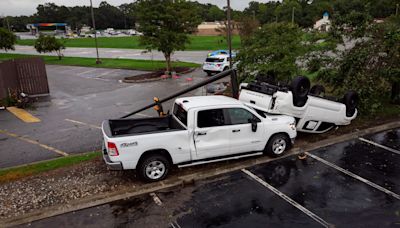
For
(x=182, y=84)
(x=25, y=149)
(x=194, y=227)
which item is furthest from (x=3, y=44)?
(x=194, y=227)

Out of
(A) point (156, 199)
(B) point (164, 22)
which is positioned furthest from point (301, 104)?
(B) point (164, 22)

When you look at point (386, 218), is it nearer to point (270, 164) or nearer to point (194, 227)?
point (270, 164)

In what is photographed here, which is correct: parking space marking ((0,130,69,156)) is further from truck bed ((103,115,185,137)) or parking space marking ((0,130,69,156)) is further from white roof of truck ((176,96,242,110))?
white roof of truck ((176,96,242,110))

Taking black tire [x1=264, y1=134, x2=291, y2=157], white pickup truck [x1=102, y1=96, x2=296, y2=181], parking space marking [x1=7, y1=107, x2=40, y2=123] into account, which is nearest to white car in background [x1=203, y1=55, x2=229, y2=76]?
parking space marking [x1=7, y1=107, x2=40, y2=123]

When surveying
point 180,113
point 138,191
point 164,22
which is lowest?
point 138,191

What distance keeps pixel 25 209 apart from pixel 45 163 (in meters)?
2.39

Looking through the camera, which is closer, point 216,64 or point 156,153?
point 156,153

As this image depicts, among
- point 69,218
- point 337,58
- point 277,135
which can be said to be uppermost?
point 337,58

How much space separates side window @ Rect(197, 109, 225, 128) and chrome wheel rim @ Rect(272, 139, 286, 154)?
1713mm

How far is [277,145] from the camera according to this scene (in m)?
8.77

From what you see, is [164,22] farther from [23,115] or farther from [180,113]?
[180,113]

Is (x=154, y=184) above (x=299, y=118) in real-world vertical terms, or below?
below

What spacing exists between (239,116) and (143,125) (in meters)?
2.58

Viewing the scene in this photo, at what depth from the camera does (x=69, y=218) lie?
641 cm
